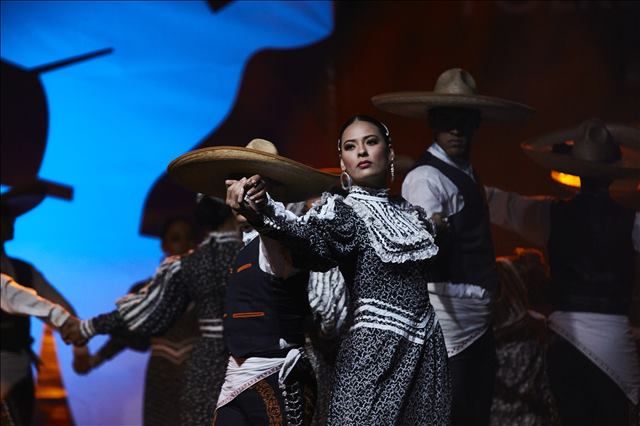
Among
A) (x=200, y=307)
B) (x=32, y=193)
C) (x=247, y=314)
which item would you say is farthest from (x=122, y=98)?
(x=247, y=314)

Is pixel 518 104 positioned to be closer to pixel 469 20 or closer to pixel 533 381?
pixel 469 20

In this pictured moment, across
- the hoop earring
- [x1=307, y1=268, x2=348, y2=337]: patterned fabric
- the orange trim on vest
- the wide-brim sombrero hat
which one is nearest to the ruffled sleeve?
the hoop earring

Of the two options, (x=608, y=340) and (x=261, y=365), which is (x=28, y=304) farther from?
(x=608, y=340)

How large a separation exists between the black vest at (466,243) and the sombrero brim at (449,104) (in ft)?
0.81

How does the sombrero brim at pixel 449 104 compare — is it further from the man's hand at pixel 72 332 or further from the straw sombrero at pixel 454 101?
the man's hand at pixel 72 332

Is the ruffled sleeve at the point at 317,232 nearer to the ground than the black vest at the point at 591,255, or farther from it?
farther from it

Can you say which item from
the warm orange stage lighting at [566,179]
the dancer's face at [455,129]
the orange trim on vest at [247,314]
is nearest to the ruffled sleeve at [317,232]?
the orange trim on vest at [247,314]

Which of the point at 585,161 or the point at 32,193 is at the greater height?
the point at 585,161

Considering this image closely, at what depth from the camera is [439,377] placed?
327 centimetres

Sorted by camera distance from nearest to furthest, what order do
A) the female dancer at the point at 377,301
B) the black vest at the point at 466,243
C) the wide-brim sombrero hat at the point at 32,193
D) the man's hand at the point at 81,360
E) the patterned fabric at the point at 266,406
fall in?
the female dancer at the point at 377,301 → the patterned fabric at the point at 266,406 → the black vest at the point at 466,243 → the man's hand at the point at 81,360 → the wide-brim sombrero hat at the point at 32,193

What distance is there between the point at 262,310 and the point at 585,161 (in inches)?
70.8

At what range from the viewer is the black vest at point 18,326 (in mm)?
5160

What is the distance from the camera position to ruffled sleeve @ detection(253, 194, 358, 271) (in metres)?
2.99

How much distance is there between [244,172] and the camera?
3.31 metres
